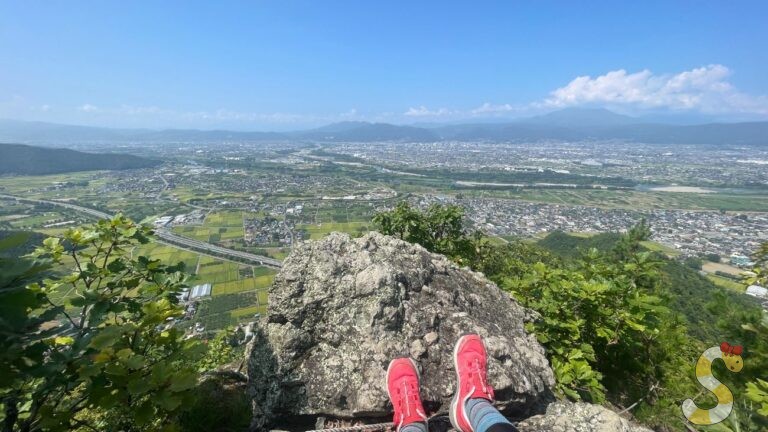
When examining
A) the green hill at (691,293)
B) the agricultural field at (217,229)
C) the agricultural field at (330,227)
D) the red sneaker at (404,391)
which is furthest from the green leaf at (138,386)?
the agricultural field at (217,229)

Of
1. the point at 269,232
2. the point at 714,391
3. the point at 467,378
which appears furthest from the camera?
the point at 269,232

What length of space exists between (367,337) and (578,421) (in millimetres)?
2310

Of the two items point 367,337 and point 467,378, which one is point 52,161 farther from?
point 467,378

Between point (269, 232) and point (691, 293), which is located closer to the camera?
point (691, 293)

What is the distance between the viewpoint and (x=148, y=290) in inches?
124

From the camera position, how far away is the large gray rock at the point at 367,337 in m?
3.71

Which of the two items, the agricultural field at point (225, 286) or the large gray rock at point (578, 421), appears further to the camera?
the agricultural field at point (225, 286)

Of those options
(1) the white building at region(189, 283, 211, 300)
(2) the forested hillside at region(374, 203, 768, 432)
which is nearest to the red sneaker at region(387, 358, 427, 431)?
(2) the forested hillside at region(374, 203, 768, 432)

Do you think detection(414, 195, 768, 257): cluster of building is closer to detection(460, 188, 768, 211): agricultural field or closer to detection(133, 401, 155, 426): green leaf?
detection(460, 188, 768, 211): agricultural field

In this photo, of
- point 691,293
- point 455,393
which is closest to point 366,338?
point 455,393

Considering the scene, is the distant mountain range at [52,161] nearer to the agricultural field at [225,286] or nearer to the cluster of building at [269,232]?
the cluster of building at [269,232]

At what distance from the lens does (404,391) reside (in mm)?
3479

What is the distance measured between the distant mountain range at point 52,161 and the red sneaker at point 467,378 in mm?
144511

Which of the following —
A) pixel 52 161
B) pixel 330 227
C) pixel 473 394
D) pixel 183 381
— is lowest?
pixel 330 227
